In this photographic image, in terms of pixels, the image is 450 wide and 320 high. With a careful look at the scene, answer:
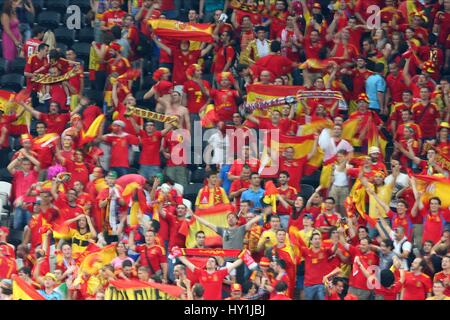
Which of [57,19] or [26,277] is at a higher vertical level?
[57,19]

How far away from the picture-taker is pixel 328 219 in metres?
27.1

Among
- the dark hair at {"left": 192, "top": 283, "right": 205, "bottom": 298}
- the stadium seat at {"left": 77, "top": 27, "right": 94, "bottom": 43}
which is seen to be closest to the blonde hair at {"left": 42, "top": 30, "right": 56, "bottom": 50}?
the stadium seat at {"left": 77, "top": 27, "right": 94, "bottom": 43}

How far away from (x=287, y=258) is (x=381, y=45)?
6356 mm

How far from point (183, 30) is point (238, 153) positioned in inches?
136

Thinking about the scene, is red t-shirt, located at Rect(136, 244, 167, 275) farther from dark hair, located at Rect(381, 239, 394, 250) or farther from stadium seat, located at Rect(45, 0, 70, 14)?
stadium seat, located at Rect(45, 0, 70, 14)

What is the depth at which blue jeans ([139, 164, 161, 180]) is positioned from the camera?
29.0m

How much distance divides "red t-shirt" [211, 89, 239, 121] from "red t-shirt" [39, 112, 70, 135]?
2.35 m

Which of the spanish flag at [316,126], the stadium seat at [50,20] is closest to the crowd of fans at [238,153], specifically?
the spanish flag at [316,126]

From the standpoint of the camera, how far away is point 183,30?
31.5m

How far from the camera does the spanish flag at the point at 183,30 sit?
3144 centimetres

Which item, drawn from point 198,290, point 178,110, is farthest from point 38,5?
point 198,290

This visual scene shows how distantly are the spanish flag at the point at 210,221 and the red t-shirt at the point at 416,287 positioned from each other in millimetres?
2963

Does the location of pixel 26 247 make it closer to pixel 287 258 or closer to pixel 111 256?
pixel 111 256
